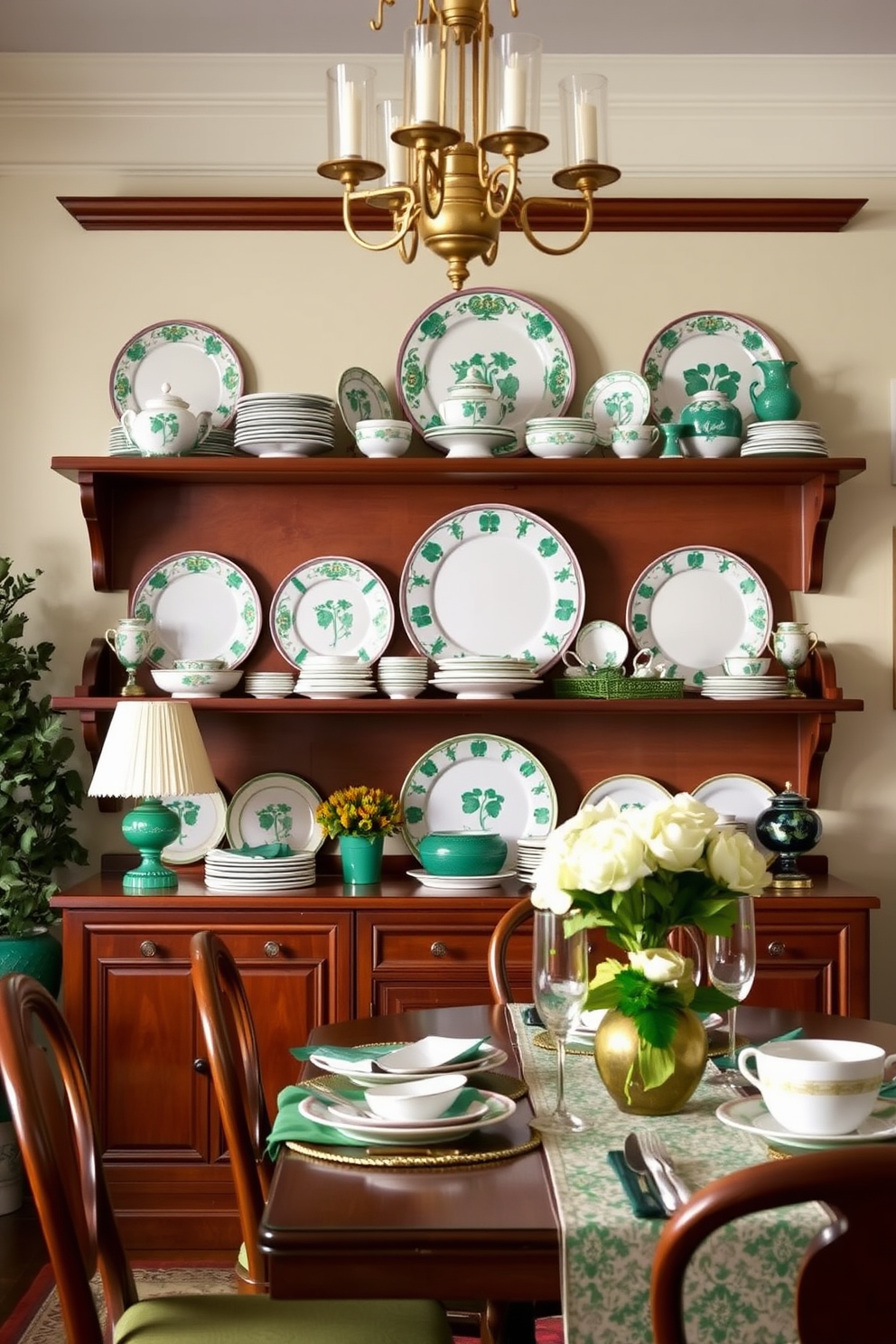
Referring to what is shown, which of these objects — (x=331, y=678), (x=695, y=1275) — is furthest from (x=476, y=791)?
(x=695, y=1275)

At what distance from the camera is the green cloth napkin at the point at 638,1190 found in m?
1.44

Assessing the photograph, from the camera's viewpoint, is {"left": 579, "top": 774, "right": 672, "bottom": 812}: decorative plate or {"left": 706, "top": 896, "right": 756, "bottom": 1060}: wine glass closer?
{"left": 706, "top": 896, "right": 756, "bottom": 1060}: wine glass

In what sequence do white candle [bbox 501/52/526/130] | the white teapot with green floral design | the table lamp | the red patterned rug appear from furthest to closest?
the white teapot with green floral design < the table lamp < the red patterned rug < white candle [bbox 501/52/526/130]

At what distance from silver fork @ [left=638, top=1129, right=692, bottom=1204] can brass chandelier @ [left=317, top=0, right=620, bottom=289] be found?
1.10m

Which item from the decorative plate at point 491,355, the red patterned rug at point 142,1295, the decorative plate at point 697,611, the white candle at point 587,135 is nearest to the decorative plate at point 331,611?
the decorative plate at point 491,355

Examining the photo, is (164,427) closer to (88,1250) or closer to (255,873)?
(255,873)

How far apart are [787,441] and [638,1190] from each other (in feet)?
7.98

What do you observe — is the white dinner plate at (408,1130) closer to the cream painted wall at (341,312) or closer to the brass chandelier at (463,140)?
the brass chandelier at (463,140)

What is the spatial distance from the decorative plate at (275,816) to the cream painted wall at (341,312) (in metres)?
0.43

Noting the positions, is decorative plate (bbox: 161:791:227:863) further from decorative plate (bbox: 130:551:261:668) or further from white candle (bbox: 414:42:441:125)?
white candle (bbox: 414:42:441:125)

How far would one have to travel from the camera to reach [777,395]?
3.60 metres

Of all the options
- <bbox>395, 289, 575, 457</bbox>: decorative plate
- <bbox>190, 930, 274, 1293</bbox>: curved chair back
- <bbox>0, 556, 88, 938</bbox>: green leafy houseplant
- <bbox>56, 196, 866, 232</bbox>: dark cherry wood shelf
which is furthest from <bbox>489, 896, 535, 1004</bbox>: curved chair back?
<bbox>56, 196, 866, 232</bbox>: dark cherry wood shelf

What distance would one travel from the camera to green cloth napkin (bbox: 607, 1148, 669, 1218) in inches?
56.6

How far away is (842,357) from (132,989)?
7.91 ft
